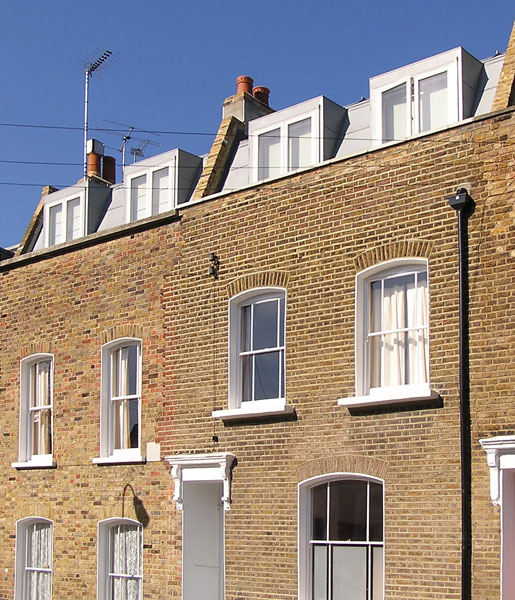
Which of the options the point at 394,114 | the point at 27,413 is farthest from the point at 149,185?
the point at 394,114

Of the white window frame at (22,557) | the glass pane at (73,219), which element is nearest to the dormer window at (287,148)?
the glass pane at (73,219)

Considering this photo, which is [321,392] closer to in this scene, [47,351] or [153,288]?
[153,288]

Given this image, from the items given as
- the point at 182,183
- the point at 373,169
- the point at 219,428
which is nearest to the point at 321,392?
the point at 219,428

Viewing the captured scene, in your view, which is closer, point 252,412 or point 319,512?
point 319,512

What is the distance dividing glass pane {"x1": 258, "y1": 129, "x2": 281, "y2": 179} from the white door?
5.31 m

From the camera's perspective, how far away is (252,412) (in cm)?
1541

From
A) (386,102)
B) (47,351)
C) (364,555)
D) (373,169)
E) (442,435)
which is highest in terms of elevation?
(386,102)

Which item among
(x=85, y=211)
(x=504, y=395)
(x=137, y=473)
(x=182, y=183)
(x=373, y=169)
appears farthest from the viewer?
(x=85, y=211)

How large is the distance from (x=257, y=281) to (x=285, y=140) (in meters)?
2.70

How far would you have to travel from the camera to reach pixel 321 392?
1477cm

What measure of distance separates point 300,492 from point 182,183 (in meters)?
7.27

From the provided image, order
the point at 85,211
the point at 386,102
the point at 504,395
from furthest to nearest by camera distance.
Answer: the point at 85,211
the point at 386,102
the point at 504,395

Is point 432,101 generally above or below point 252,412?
above

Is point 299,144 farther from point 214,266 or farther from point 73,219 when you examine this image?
point 73,219
